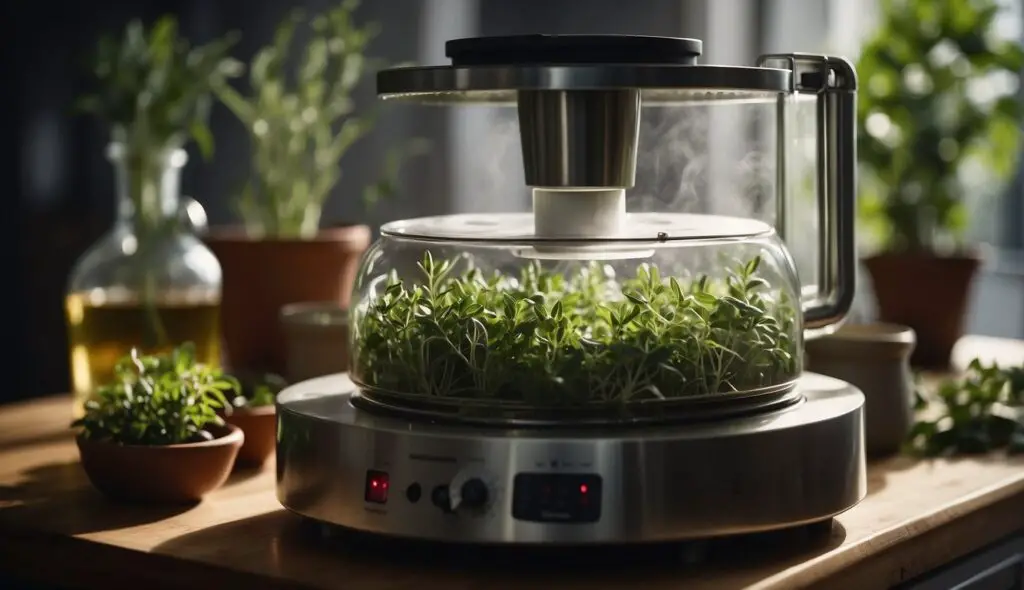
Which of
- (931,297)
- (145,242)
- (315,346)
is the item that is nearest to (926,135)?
(931,297)

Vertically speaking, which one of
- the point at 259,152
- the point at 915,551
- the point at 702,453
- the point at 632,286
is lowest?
the point at 915,551

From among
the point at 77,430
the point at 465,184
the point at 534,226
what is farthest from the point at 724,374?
the point at 465,184

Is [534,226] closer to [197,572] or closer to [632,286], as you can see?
[632,286]

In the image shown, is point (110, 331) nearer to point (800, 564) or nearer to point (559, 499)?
point (559, 499)

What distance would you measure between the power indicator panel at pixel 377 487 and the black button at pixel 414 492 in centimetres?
2

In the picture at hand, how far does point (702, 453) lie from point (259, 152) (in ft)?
3.27

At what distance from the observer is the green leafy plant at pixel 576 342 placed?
1045 millimetres

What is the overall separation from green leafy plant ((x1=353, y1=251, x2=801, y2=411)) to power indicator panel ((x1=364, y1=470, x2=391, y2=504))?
0.25ft

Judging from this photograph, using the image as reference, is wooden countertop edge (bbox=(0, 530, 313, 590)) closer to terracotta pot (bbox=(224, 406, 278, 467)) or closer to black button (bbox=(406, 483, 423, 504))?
black button (bbox=(406, 483, 423, 504))

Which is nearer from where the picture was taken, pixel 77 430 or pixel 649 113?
pixel 77 430

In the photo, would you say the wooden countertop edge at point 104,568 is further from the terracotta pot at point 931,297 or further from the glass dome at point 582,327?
the terracotta pot at point 931,297

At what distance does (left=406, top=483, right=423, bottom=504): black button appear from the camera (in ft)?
3.35

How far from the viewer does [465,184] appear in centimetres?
266

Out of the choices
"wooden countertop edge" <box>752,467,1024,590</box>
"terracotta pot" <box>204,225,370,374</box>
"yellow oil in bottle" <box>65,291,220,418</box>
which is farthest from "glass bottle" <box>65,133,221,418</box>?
"wooden countertop edge" <box>752,467,1024,590</box>
